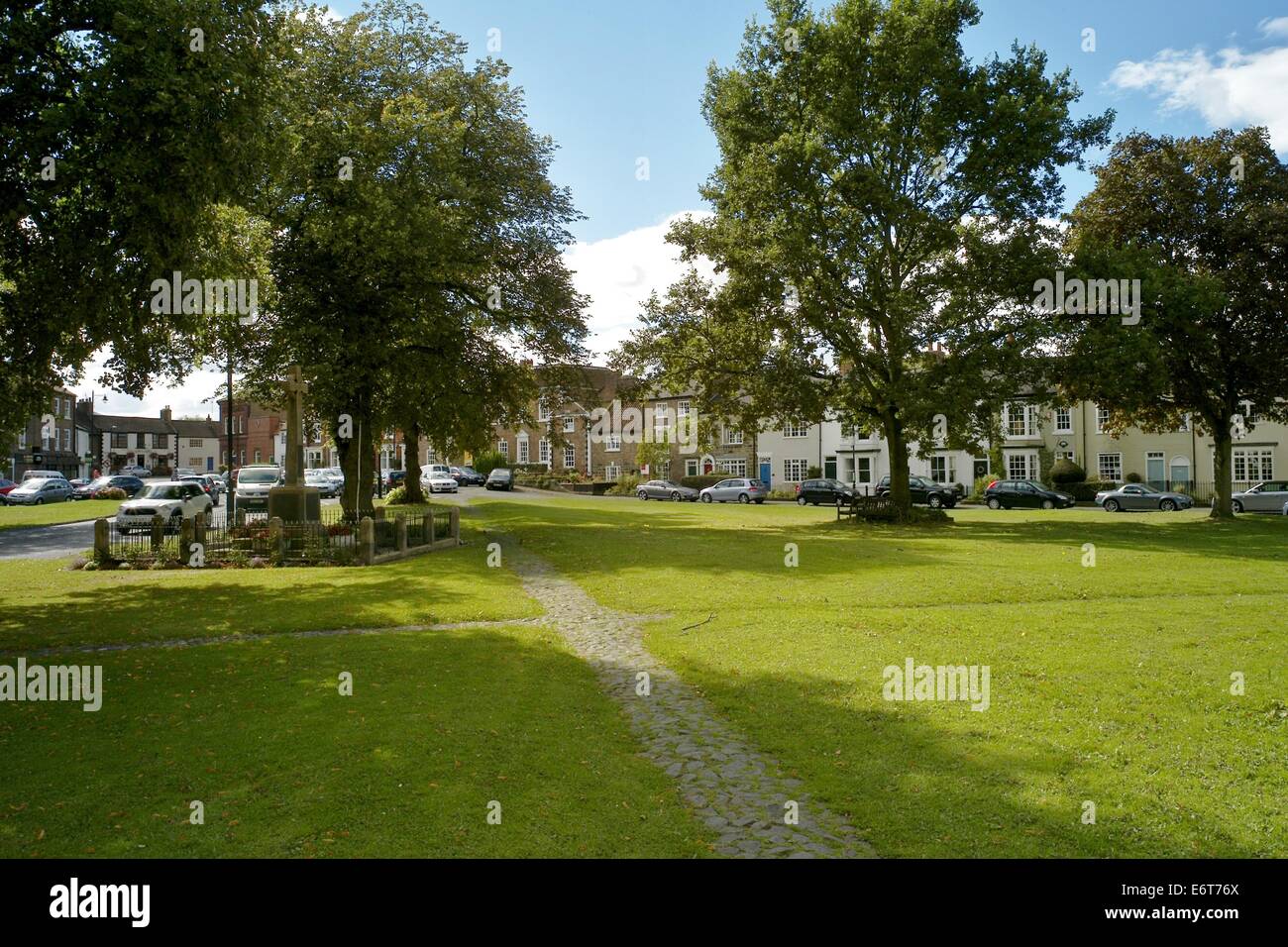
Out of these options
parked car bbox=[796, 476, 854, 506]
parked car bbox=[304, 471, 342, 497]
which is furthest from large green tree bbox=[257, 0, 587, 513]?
parked car bbox=[796, 476, 854, 506]

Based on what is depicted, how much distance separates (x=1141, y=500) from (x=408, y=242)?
4092cm

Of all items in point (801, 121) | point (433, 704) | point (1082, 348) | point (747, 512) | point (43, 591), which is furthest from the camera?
point (747, 512)

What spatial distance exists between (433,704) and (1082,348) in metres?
27.3

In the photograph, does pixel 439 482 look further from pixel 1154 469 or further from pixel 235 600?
pixel 1154 469

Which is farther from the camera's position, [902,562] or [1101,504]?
[1101,504]

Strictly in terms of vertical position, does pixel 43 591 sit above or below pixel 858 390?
below

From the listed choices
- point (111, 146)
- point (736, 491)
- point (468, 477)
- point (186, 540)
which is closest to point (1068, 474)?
point (736, 491)

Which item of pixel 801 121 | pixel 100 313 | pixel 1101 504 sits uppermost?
pixel 801 121

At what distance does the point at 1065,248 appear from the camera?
1244 inches

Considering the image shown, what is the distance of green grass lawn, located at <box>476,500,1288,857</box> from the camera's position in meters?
5.79

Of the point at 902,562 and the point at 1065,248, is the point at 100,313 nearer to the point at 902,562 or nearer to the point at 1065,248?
the point at 902,562

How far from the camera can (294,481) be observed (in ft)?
76.2

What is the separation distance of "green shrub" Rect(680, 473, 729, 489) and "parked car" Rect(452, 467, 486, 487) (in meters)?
19.5
